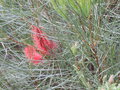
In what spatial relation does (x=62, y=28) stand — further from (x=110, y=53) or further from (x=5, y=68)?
(x=5, y=68)

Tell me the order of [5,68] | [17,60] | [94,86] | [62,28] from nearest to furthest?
[94,86], [62,28], [5,68], [17,60]

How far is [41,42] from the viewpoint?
46.5 inches

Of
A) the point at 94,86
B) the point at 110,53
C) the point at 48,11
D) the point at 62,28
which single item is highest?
the point at 48,11

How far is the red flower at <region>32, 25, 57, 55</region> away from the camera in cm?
117

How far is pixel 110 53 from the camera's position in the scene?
1.13m

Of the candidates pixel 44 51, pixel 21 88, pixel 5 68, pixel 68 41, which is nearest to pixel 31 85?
pixel 21 88

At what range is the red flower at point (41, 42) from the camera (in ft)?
3.83

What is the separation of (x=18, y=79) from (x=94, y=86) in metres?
0.45

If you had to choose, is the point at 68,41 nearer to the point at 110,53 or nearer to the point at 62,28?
the point at 62,28

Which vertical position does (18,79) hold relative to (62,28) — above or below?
below

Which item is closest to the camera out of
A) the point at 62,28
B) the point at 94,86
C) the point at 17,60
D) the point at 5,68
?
the point at 94,86

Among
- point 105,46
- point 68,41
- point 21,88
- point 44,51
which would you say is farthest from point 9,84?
point 105,46

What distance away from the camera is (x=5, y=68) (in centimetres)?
133

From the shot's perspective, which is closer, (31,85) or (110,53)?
(110,53)
